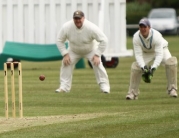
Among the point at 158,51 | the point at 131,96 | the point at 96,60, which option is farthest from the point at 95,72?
the point at 158,51

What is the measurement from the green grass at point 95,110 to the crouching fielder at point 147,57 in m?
0.28

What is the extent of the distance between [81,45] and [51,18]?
341 inches

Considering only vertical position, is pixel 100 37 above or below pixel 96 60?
above

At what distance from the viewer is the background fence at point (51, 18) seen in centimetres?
2634

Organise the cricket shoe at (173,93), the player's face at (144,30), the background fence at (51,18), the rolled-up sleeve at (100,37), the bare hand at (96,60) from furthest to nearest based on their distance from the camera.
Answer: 1. the background fence at (51,18)
2. the bare hand at (96,60)
3. the rolled-up sleeve at (100,37)
4. the cricket shoe at (173,93)
5. the player's face at (144,30)

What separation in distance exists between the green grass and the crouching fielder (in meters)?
0.28

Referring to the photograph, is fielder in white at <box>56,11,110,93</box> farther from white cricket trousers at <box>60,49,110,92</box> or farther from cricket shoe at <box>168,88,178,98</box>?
cricket shoe at <box>168,88,178,98</box>

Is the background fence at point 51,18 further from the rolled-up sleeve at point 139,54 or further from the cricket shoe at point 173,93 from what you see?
the rolled-up sleeve at point 139,54

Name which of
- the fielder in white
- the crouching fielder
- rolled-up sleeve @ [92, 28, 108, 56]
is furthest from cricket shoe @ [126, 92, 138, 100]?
rolled-up sleeve @ [92, 28, 108, 56]

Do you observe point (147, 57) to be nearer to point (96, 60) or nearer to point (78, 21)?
point (96, 60)

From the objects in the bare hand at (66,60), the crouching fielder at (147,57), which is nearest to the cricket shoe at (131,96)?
the crouching fielder at (147,57)

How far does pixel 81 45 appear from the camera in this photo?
18.0 metres

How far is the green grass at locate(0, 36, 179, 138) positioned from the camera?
1129cm

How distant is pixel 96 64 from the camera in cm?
1789
